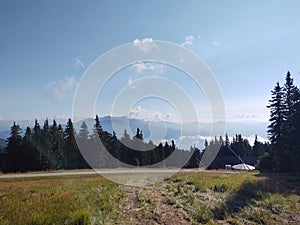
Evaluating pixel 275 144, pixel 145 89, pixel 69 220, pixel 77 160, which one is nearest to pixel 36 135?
pixel 77 160

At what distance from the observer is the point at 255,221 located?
33.9ft

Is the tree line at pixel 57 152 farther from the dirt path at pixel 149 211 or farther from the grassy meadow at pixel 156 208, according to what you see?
the dirt path at pixel 149 211

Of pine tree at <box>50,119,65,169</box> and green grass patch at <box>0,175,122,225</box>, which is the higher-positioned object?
pine tree at <box>50,119,65,169</box>

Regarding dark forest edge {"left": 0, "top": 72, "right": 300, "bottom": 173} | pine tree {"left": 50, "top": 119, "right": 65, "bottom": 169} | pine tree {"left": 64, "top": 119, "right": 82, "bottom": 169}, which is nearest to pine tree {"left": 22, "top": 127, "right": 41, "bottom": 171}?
dark forest edge {"left": 0, "top": 72, "right": 300, "bottom": 173}

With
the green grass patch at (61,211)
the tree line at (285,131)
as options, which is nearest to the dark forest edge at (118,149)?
the tree line at (285,131)

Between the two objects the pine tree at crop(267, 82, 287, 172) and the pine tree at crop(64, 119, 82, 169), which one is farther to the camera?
the pine tree at crop(64, 119, 82, 169)

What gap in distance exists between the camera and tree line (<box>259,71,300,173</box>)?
3406cm

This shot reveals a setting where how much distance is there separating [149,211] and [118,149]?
167 feet

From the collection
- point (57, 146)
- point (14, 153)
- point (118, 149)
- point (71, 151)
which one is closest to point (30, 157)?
point (14, 153)

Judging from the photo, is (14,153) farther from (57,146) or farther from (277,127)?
(277,127)

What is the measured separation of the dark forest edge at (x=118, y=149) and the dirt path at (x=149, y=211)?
4.67 meters

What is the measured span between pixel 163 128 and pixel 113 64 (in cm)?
530

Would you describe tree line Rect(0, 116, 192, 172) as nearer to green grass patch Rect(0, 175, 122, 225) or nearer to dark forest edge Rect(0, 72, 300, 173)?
dark forest edge Rect(0, 72, 300, 173)

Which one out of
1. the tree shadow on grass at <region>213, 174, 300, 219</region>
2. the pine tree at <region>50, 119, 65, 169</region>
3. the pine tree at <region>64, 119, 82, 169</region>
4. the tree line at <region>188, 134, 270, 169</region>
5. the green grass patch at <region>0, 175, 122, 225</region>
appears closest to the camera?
the green grass patch at <region>0, 175, 122, 225</region>
